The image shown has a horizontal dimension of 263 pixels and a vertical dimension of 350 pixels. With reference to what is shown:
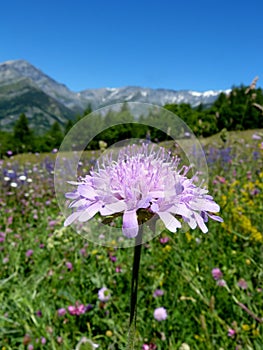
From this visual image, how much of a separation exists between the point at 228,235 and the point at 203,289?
32.2 inches

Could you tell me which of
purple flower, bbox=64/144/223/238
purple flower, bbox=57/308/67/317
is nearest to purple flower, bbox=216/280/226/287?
purple flower, bbox=57/308/67/317

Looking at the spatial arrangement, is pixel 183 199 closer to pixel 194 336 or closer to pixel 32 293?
pixel 194 336

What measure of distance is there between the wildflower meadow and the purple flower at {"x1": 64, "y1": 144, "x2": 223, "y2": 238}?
0.78 m

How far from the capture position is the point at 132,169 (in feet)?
2.78

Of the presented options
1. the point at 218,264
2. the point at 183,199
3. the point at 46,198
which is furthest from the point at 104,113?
the point at 46,198

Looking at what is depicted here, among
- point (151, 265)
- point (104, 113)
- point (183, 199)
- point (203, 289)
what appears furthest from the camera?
point (151, 265)

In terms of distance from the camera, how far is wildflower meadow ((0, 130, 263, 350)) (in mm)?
1802

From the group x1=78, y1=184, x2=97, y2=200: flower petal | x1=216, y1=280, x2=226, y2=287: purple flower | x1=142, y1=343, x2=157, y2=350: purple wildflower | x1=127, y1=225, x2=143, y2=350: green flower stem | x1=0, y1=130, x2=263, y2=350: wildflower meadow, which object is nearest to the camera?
x1=127, y1=225, x2=143, y2=350: green flower stem

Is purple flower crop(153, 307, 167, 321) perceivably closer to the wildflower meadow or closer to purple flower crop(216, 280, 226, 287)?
the wildflower meadow

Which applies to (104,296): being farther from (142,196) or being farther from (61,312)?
(142,196)

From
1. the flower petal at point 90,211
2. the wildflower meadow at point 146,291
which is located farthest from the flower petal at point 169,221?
the wildflower meadow at point 146,291

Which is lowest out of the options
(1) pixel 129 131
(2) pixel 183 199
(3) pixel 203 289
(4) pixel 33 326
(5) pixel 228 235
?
(4) pixel 33 326

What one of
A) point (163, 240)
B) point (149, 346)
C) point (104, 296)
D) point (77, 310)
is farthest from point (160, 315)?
point (163, 240)

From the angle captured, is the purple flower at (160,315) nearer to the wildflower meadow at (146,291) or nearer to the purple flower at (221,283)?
the wildflower meadow at (146,291)
